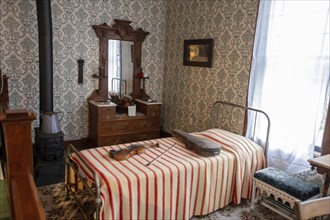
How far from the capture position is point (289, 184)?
7.93 feet

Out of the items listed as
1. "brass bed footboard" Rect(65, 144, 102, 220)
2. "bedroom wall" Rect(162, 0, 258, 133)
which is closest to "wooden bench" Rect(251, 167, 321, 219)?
"bedroom wall" Rect(162, 0, 258, 133)

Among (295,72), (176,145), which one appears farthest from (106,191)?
(295,72)

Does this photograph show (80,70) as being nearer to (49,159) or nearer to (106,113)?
(106,113)

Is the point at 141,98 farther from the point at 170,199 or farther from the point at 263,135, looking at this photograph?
the point at 170,199

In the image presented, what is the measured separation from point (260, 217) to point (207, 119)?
1.69 metres

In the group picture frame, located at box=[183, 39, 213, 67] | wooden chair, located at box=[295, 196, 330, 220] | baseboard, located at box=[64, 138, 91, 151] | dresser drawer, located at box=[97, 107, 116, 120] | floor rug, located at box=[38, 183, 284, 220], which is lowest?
floor rug, located at box=[38, 183, 284, 220]

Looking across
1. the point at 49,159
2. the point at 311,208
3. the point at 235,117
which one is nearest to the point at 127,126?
the point at 49,159

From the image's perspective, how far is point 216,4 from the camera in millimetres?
3748

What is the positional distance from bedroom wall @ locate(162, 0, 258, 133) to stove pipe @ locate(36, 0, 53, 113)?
80.7 inches

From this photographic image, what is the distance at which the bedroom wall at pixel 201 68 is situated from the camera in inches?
134

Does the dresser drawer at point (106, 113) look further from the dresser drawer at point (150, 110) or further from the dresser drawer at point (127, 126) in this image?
the dresser drawer at point (150, 110)

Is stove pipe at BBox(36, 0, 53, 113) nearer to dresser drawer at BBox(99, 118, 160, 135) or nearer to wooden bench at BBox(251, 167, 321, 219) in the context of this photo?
dresser drawer at BBox(99, 118, 160, 135)

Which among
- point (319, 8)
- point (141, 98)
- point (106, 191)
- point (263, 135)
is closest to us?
point (106, 191)

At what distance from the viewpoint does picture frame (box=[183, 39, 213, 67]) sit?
3.88m
